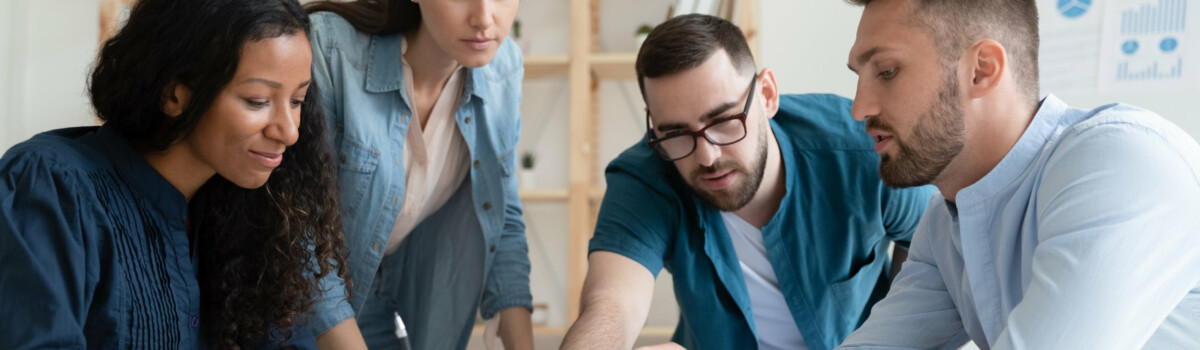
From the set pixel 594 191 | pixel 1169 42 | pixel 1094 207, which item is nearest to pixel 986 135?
pixel 1094 207

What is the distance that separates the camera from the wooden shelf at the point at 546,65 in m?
2.92

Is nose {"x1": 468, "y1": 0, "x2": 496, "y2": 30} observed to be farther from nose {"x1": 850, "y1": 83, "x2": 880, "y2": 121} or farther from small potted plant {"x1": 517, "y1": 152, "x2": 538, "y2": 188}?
small potted plant {"x1": 517, "y1": 152, "x2": 538, "y2": 188}

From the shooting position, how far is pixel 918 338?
1248 millimetres

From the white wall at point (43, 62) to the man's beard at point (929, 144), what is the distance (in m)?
2.14

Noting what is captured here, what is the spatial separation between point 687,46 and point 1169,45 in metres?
1.32

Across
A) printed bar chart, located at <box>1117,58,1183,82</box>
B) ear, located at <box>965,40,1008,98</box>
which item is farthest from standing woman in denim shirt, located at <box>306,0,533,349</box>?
printed bar chart, located at <box>1117,58,1183,82</box>

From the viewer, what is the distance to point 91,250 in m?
0.97

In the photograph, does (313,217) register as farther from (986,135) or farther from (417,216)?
(986,135)

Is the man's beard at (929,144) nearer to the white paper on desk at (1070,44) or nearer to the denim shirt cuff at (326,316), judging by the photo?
the denim shirt cuff at (326,316)

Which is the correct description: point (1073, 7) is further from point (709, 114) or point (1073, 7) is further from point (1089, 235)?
point (1089, 235)

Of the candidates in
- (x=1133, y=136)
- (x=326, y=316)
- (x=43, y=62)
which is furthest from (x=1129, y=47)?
(x=43, y=62)

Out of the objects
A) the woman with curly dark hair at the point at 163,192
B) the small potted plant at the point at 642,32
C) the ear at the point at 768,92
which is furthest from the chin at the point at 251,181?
the small potted plant at the point at 642,32

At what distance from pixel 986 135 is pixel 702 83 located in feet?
1.68

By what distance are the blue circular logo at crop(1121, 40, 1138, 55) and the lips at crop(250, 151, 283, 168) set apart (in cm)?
196
